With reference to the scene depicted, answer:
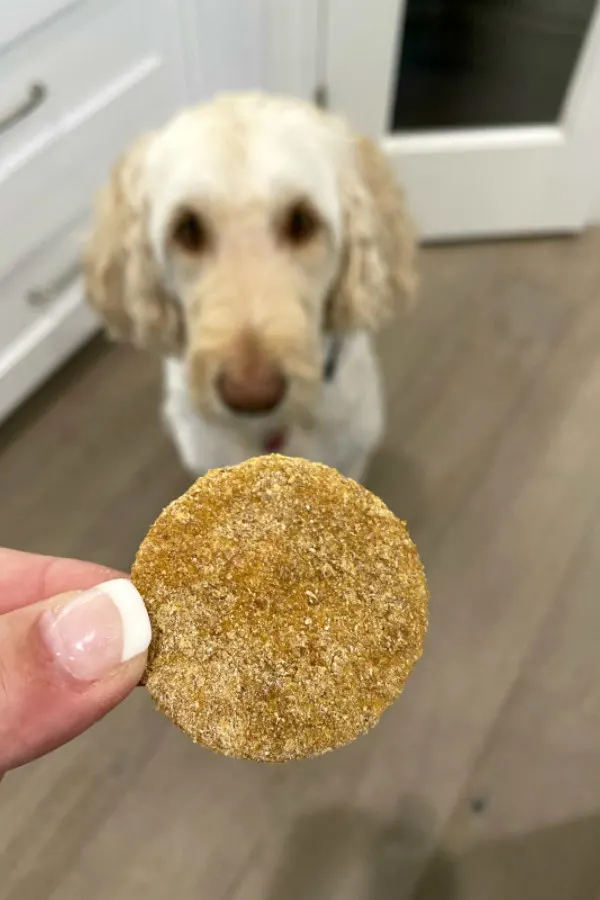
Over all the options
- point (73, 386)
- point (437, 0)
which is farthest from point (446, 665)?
point (437, 0)

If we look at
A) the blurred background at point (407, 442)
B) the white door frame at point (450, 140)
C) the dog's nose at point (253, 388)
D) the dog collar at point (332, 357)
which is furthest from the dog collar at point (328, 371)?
the white door frame at point (450, 140)

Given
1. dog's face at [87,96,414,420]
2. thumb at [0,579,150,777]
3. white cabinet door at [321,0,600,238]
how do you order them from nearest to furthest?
thumb at [0,579,150,777]
dog's face at [87,96,414,420]
white cabinet door at [321,0,600,238]

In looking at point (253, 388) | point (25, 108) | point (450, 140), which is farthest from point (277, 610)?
point (450, 140)

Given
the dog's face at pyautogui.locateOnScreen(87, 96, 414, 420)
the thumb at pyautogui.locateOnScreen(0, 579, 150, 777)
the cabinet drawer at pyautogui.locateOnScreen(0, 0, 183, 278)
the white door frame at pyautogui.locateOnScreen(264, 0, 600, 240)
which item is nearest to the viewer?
the thumb at pyautogui.locateOnScreen(0, 579, 150, 777)

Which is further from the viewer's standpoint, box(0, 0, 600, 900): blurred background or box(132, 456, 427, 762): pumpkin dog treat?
box(0, 0, 600, 900): blurred background

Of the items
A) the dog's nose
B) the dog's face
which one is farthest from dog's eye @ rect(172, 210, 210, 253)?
the dog's nose

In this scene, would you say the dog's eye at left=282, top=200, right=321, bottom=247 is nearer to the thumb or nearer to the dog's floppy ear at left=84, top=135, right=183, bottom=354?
the dog's floppy ear at left=84, top=135, right=183, bottom=354

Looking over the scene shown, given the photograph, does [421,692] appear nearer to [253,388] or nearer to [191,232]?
[253,388]

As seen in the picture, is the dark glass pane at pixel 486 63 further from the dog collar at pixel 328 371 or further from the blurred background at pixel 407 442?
the dog collar at pixel 328 371
